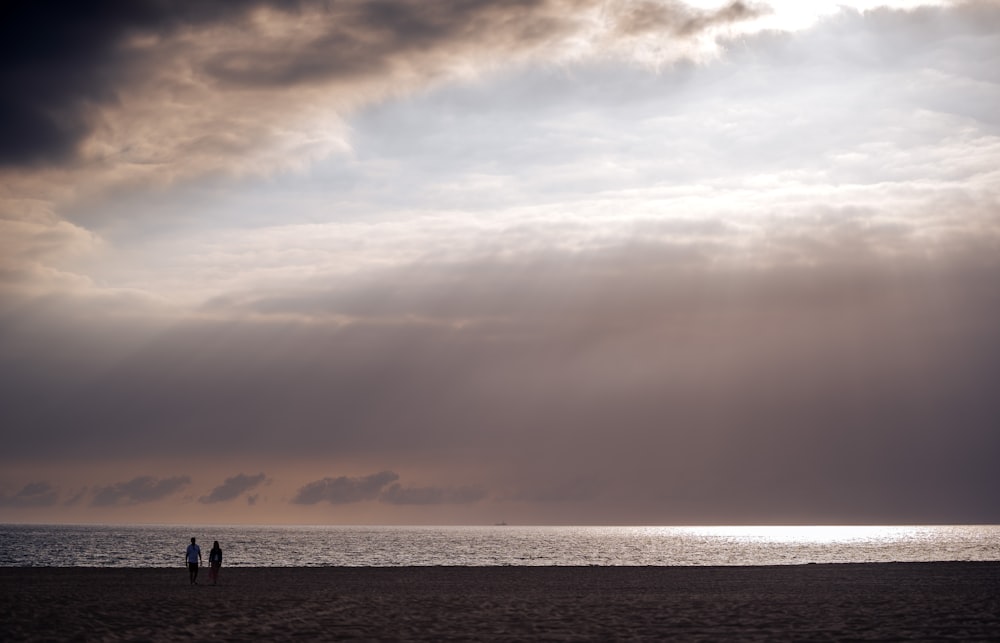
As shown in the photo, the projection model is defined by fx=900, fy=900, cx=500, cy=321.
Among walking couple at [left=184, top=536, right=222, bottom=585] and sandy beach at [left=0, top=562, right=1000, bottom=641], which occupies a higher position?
walking couple at [left=184, top=536, right=222, bottom=585]

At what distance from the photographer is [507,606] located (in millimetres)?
35594

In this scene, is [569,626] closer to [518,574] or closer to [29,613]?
[29,613]

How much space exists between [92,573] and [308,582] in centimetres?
1740

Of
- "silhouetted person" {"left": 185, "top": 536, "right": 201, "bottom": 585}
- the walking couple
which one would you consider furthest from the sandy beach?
"silhouetted person" {"left": 185, "top": 536, "right": 201, "bottom": 585}

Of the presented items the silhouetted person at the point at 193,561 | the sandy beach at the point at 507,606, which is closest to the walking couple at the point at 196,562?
the silhouetted person at the point at 193,561

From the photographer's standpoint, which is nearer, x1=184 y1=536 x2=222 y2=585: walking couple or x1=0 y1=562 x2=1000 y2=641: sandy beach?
x1=0 y1=562 x2=1000 y2=641: sandy beach

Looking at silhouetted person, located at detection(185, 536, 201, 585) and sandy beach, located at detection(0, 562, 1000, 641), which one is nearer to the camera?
sandy beach, located at detection(0, 562, 1000, 641)

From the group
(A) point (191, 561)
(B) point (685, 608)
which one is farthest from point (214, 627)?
(A) point (191, 561)

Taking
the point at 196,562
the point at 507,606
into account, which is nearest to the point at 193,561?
the point at 196,562

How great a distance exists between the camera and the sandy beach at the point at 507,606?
87.4 ft

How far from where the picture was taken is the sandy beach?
26.6m

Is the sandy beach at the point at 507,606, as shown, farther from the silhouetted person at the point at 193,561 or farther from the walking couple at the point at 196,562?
the silhouetted person at the point at 193,561

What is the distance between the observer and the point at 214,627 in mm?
27984

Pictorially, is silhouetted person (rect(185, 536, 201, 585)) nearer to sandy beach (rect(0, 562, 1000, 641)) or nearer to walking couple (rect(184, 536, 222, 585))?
walking couple (rect(184, 536, 222, 585))
